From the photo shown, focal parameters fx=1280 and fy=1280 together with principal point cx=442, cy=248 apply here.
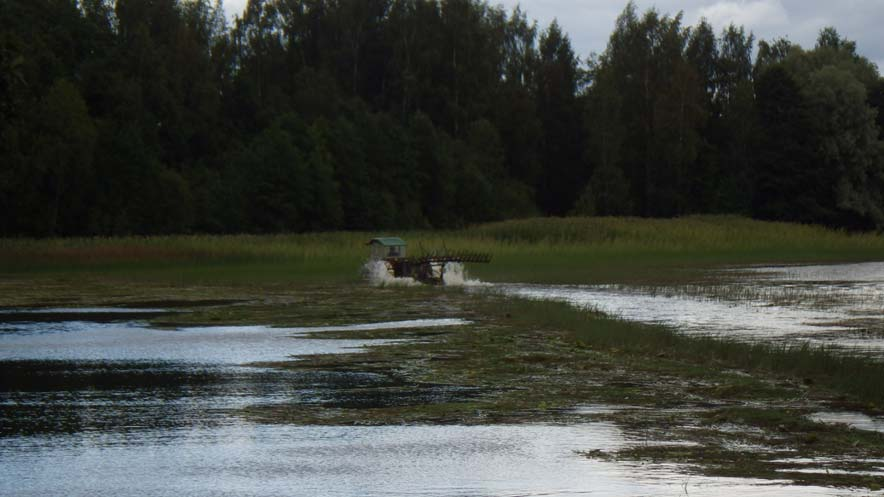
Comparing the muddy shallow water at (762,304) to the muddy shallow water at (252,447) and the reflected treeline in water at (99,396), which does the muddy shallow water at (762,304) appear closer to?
the muddy shallow water at (252,447)

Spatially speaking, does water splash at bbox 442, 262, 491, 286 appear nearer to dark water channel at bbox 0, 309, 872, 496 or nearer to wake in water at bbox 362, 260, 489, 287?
wake in water at bbox 362, 260, 489, 287

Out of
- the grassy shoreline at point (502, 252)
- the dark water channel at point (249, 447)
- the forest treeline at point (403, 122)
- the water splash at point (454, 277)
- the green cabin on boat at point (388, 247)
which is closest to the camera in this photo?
the dark water channel at point (249, 447)

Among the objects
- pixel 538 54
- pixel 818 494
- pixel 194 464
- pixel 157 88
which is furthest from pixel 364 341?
pixel 538 54

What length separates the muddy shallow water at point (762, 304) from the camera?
2500 centimetres

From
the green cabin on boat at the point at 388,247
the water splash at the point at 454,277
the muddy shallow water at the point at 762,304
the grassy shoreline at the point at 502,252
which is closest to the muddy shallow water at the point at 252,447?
the muddy shallow water at the point at 762,304

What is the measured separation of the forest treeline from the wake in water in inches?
1135

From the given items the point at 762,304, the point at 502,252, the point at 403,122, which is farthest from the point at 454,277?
the point at 403,122

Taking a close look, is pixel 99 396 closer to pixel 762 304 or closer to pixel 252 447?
pixel 252 447

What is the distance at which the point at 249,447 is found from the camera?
1269 centimetres

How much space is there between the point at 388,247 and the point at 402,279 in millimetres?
2401

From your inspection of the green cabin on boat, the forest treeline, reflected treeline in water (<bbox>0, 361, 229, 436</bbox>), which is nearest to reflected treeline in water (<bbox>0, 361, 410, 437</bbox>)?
reflected treeline in water (<bbox>0, 361, 229, 436</bbox>)

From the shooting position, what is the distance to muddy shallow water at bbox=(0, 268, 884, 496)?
1077 centimetres

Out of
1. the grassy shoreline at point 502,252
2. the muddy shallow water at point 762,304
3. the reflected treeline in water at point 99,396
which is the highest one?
the grassy shoreline at point 502,252

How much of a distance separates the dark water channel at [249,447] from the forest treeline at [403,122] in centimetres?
5354
